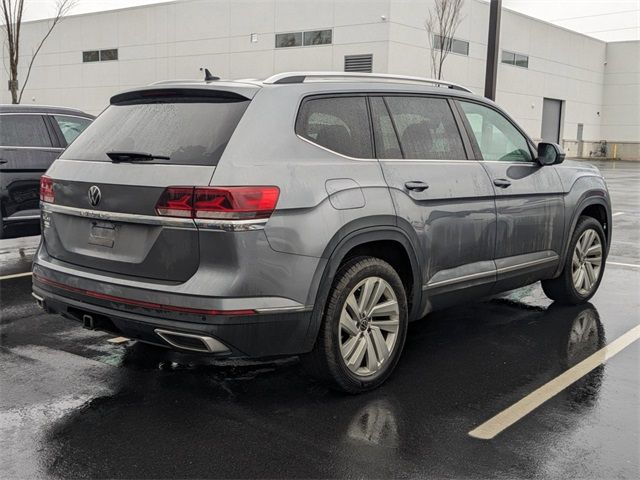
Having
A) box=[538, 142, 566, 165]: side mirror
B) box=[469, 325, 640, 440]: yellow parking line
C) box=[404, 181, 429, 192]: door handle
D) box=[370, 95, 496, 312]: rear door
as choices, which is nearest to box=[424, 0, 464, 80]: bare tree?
box=[538, 142, 566, 165]: side mirror

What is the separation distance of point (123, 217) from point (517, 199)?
292cm

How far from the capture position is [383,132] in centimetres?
429

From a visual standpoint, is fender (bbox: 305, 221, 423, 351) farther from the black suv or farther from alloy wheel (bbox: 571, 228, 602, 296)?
the black suv

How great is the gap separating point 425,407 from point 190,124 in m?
2.07

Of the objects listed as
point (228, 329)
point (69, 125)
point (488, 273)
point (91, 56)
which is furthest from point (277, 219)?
Answer: point (91, 56)

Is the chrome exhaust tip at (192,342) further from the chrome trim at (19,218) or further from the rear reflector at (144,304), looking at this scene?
the chrome trim at (19,218)

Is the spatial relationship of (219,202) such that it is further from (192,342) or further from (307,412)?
(307,412)

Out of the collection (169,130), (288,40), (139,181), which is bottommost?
(139,181)

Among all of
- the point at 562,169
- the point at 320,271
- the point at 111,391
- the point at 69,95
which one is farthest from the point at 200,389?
the point at 69,95

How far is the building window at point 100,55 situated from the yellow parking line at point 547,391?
1613 inches

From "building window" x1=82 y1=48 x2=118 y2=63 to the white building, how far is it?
62 mm

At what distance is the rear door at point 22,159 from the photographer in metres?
7.21

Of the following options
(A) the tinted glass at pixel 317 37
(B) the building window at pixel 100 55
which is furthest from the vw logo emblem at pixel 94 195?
(B) the building window at pixel 100 55

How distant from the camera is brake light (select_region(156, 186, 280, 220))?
3.39 meters
